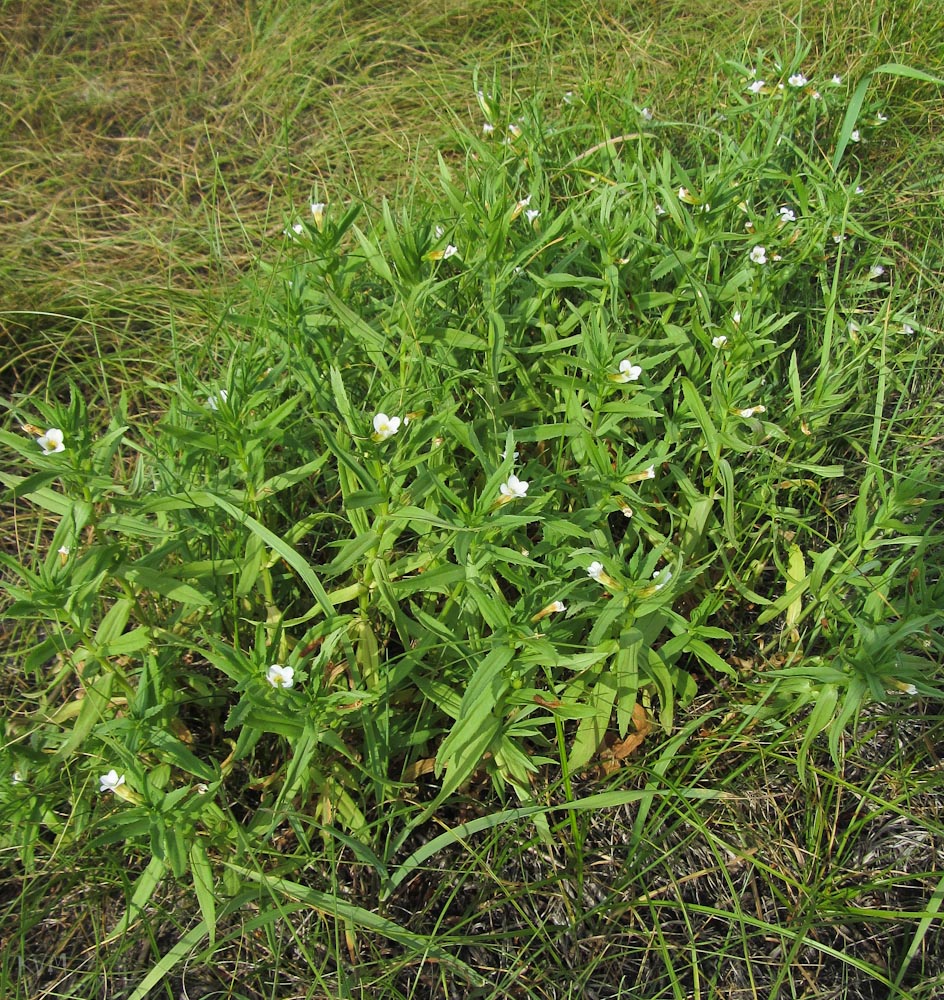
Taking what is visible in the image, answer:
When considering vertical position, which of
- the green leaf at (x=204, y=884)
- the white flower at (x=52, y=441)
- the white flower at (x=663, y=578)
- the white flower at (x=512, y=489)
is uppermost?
the white flower at (x=52, y=441)

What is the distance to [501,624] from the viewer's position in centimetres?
200

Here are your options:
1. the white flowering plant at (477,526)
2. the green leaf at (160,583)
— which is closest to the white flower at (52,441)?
the white flowering plant at (477,526)

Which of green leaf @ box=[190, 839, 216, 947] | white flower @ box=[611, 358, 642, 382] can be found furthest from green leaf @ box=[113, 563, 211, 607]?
white flower @ box=[611, 358, 642, 382]

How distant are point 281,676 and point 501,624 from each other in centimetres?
50

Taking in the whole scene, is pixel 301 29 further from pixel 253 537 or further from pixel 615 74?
pixel 253 537

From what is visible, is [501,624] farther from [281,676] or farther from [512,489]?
[281,676]

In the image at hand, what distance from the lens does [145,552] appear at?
8.33 ft

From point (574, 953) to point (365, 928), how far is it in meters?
0.49

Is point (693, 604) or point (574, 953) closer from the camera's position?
point (574, 953)

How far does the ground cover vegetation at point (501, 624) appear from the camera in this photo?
203 centimetres

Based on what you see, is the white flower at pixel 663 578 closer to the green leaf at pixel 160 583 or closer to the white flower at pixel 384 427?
the white flower at pixel 384 427

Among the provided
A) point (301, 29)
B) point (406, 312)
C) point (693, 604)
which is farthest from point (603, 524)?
point (301, 29)

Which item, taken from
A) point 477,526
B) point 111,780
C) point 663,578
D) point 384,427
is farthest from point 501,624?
point 111,780

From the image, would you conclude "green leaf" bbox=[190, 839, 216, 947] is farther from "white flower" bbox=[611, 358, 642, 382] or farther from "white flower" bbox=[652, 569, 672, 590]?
"white flower" bbox=[611, 358, 642, 382]
